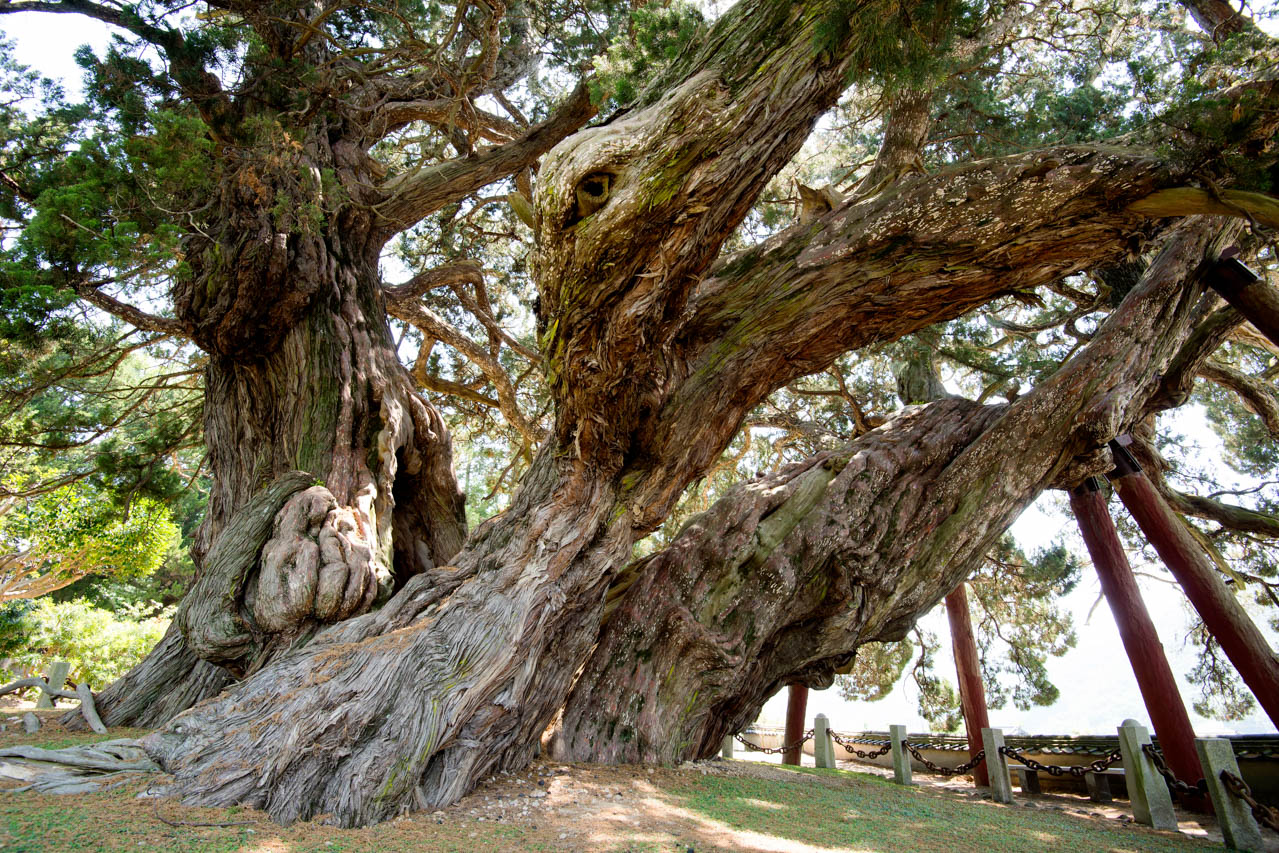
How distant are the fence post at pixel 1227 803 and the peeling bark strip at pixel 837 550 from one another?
1.70 m

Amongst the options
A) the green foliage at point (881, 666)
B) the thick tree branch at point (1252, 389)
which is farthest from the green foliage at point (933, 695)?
the thick tree branch at point (1252, 389)

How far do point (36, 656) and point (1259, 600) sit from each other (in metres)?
14.8

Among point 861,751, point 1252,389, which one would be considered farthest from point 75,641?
point 1252,389

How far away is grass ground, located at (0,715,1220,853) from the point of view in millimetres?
2299

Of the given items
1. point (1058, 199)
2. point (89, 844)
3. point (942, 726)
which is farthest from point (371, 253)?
point (942, 726)

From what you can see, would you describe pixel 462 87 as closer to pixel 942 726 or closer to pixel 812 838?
pixel 812 838

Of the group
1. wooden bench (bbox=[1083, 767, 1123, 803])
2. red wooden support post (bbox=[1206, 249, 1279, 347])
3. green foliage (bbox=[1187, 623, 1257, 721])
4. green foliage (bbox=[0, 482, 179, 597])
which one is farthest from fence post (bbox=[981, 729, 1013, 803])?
green foliage (bbox=[0, 482, 179, 597])

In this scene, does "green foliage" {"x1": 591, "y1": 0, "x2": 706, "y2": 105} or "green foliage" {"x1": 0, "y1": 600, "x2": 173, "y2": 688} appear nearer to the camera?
"green foliage" {"x1": 591, "y1": 0, "x2": 706, "y2": 105}

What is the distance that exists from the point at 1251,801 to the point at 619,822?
328cm

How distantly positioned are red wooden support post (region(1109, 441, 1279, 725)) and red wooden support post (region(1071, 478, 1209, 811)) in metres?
0.30

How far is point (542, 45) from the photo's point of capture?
7.02m

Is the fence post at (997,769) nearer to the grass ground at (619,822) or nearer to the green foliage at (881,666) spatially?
the grass ground at (619,822)

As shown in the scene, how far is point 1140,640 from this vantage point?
5.42m

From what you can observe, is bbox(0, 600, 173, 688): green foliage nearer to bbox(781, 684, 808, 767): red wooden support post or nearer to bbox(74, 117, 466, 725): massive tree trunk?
bbox(74, 117, 466, 725): massive tree trunk
